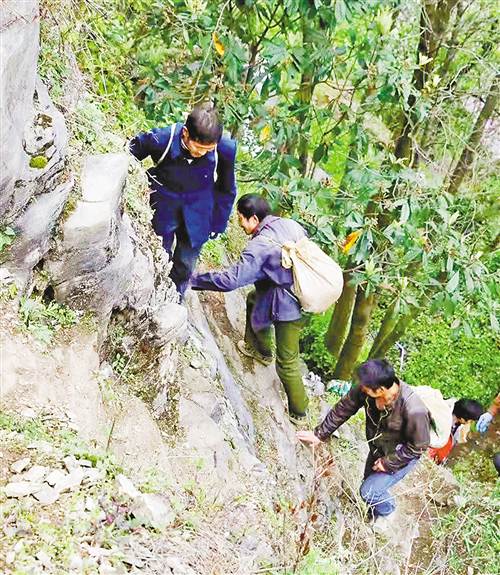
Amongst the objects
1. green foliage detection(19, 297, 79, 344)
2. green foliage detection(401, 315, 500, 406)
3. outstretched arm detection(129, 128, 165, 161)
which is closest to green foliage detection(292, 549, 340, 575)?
green foliage detection(19, 297, 79, 344)

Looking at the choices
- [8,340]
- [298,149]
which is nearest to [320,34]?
[298,149]

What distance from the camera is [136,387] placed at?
14.2ft

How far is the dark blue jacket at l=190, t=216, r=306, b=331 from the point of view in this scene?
16.2ft

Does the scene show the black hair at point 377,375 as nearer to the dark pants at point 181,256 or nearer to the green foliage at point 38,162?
the dark pants at point 181,256

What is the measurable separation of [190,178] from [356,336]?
517 centimetres

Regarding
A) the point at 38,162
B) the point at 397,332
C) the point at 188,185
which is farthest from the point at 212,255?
the point at 38,162

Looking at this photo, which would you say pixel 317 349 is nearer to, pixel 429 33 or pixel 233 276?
pixel 429 33

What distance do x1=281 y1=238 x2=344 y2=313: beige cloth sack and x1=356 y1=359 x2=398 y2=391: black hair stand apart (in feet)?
2.69

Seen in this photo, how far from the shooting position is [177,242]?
5.34 meters

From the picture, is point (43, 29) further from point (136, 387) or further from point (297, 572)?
point (297, 572)

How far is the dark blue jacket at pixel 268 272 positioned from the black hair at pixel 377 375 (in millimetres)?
1067

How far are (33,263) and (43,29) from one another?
1679 mm

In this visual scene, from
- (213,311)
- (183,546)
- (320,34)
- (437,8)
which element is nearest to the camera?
(183,546)

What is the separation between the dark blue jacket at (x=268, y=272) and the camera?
194 inches
